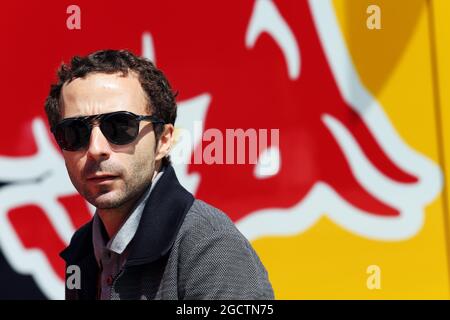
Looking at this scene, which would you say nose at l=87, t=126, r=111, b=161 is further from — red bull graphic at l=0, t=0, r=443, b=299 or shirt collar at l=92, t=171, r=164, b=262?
red bull graphic at l=0, t=0, r=443, b=299

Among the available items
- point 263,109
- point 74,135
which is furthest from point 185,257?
point 263,109

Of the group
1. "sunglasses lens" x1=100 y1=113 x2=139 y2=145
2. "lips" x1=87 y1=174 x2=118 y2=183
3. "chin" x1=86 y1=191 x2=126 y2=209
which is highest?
"sunglasses lens" x1=100 y1=113 x2=139 y2=145

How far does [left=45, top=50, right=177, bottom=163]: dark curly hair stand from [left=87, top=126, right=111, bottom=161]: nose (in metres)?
0.12

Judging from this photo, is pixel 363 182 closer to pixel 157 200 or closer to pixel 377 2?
pixel 377 2

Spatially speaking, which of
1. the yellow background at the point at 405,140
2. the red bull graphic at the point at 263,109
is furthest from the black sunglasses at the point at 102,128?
the yellow background at the point at 405,140

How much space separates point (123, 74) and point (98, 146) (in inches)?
6.1

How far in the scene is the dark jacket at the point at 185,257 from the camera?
1.10m

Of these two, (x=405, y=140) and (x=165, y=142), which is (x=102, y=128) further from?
(x=405, y=140)

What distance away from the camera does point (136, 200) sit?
1.26 meters

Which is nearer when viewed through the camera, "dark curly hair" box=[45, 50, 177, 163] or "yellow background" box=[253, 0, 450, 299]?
"dark curly hair" box=[45, 50, 177, 163]

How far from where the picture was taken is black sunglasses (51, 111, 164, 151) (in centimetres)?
123

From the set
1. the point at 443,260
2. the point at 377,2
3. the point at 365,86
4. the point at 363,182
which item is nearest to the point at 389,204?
the point at 363,182

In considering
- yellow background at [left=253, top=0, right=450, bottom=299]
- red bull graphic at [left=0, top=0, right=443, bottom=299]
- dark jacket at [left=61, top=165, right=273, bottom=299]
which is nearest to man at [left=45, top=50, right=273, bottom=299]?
dark jacket at [left=61, top=165, right=273, bottom=299]
